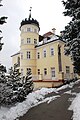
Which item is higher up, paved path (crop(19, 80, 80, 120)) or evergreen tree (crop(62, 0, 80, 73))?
evergreen tree (crop(62, 0, 80, 73))

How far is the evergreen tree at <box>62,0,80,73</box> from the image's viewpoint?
15.9 meters

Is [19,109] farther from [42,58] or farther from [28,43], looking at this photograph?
[28,43]

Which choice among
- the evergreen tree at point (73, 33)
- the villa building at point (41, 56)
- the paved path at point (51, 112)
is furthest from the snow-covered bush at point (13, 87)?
the villa building at point (41, 56)

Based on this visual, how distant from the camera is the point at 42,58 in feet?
139

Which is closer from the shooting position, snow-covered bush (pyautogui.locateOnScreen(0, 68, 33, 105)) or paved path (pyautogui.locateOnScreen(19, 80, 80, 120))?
paved path (pyautogui.locateOnScreen(19, 80, 80, 120))

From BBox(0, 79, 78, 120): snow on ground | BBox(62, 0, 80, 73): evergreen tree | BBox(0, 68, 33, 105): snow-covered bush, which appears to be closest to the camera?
BBox(0, 79, 78, 120): snow on ground

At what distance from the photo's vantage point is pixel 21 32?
4469 centimetres

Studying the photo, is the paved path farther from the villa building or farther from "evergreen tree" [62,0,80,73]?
the villa building

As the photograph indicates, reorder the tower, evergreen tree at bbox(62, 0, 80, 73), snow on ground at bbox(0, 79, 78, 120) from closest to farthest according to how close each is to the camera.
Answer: snow on ground at bbox(0, 79, 78, 120) < evergreen tree at bbox(62, 0, 80, 73) < the tower

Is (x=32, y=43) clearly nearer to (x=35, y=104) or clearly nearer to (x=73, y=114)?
(x=35, y=104)

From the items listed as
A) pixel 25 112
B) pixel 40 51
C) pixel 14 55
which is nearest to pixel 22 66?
pixel 40 51

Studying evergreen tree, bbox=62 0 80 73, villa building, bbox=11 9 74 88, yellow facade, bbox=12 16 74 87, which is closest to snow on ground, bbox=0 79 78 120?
evergreen tree, bbox=62 0 80 73

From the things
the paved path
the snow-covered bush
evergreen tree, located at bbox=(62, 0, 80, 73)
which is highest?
evergreen tree, located at bbox=(62, 0, 80, 73)

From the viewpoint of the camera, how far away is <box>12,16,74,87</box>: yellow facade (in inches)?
1509
